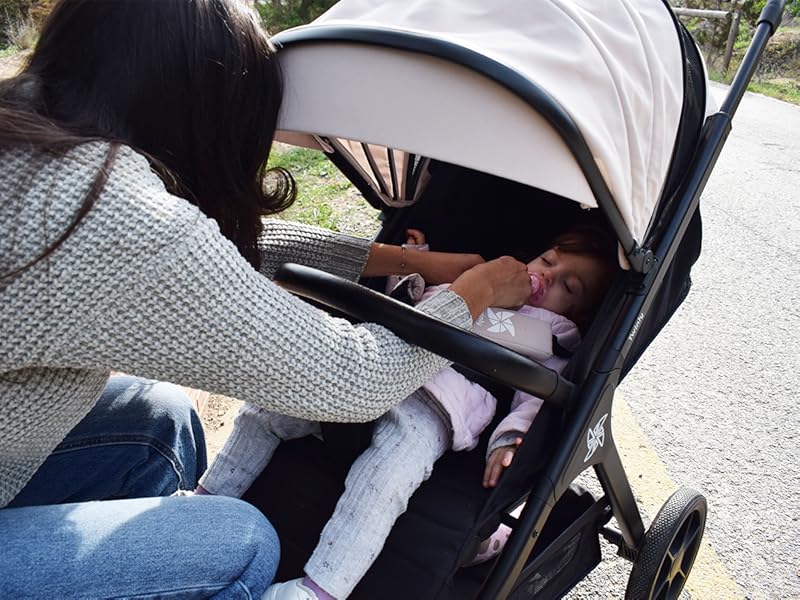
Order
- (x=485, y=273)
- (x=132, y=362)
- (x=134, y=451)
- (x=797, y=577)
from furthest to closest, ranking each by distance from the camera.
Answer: (x=797, y=577), (x=134, y=451), (x=485, y=273), (x=132, y=362)

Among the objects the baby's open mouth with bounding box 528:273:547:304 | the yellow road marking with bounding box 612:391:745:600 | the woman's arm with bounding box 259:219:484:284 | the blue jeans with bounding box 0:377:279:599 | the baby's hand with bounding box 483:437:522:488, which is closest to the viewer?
the blue jeans with bounding box 0:377:279:599

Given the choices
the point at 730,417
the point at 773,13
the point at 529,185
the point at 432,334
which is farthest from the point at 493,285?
the point at 730,417

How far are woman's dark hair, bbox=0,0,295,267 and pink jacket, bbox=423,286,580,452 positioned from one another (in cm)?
65

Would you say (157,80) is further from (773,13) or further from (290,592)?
(773,13)

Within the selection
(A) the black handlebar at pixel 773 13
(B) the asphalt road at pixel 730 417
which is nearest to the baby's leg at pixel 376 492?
(B) the asphalt road at pixel 730 417

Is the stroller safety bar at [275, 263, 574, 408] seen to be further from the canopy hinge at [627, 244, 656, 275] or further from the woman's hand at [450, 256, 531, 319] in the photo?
the canopy hinge at [627, 244, 656, 275]

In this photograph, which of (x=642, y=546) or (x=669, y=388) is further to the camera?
(x=669, y=388)

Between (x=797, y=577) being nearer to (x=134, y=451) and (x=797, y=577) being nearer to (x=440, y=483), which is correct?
(x=440, y=483)

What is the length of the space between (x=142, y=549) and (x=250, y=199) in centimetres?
70

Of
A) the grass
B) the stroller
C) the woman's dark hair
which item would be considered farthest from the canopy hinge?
the grass

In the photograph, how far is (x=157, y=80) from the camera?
124 cm

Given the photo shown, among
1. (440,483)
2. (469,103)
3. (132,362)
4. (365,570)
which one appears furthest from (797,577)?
(132,362)

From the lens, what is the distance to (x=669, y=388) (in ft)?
10.8

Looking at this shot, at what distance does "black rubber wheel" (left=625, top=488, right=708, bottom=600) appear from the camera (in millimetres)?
1861
